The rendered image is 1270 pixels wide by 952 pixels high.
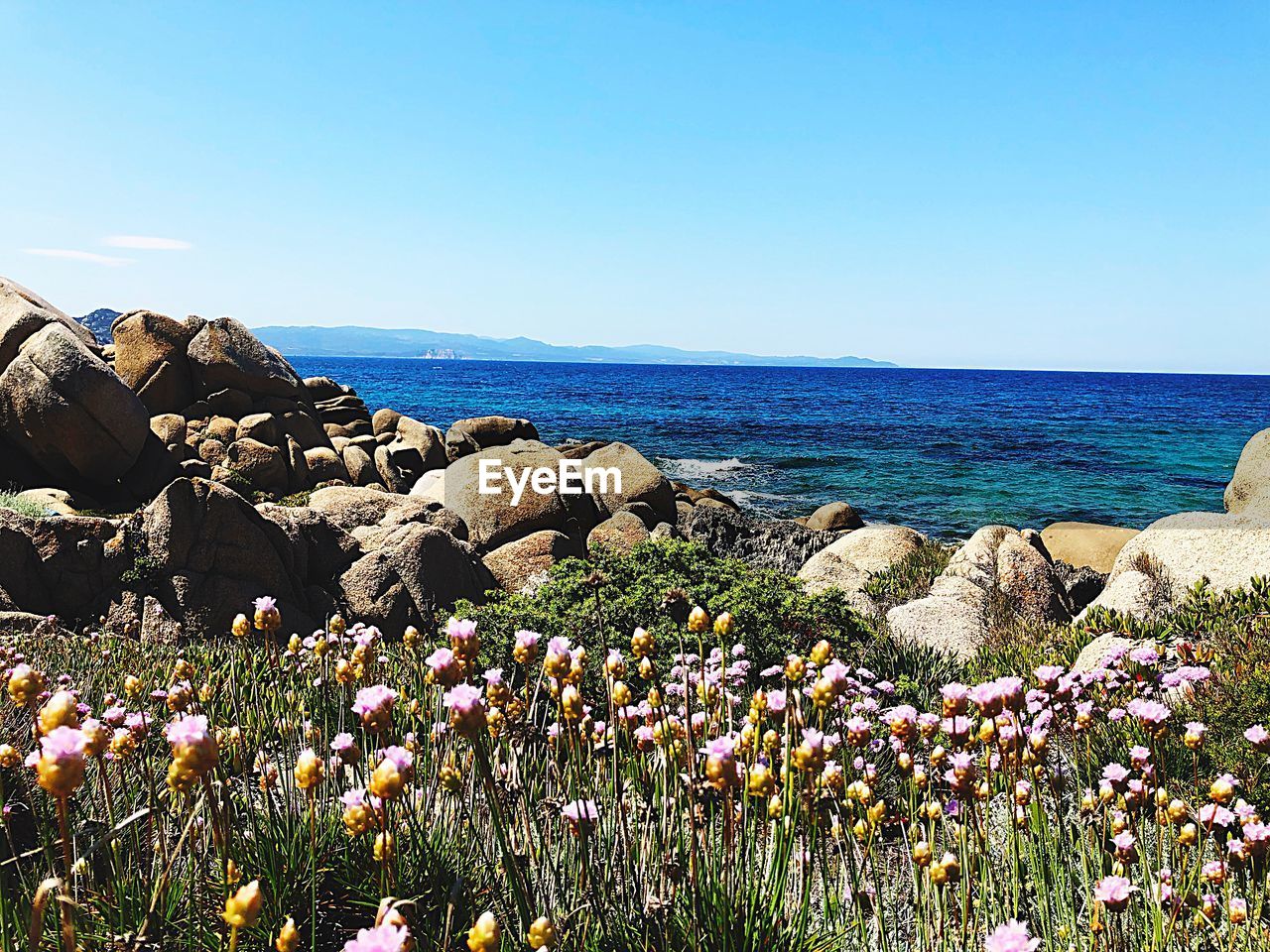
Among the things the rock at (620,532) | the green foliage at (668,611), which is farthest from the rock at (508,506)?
the green foliage at (668,611)

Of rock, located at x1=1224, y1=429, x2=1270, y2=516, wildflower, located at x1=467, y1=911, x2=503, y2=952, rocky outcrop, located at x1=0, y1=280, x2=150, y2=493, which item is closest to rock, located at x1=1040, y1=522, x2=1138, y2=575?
rock, located at x1=1224, y1=429, x2=1270, y2=516

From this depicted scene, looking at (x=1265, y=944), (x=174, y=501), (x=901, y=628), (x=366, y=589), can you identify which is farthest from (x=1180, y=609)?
(x=174, y=501)

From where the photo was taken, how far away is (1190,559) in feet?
29.2

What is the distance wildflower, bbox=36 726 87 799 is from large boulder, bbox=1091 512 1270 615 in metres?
8.83

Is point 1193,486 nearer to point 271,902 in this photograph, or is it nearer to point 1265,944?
point 1265,944

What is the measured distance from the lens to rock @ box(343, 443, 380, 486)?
2184 centimetres

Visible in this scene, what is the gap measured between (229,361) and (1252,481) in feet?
72.2

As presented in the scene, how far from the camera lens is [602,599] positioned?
7230 mm

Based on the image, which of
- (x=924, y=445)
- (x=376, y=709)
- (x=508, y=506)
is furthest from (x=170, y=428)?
(x=924, y=445)

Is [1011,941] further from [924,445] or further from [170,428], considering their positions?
[924,445]

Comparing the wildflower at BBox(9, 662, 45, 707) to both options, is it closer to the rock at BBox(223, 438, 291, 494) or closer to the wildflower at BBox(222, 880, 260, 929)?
the wildflower at BBox(222, 880, 260, 929)

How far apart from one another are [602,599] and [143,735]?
15.1 ft

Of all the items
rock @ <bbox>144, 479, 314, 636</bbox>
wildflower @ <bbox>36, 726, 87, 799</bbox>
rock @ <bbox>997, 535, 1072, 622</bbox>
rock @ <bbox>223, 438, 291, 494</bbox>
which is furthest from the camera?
rock @ <bbox>223, 438, 291, 494</bbox>

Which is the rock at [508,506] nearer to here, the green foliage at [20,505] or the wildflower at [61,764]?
the green foliage at [20,505]
